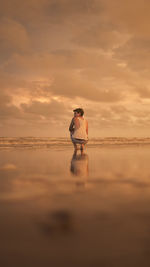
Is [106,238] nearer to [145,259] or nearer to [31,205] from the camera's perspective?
[145,259]

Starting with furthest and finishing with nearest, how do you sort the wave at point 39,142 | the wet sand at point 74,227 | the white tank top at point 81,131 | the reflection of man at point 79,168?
the wave at point 39,142 < the white tank top at point 81,131 < the reflection of man at point 79,168 < the wet sand at point 74,227

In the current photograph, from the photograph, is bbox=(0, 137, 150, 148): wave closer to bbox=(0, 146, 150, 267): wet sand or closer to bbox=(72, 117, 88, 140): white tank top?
bbox=(72, 117, 88, 140): white tank top

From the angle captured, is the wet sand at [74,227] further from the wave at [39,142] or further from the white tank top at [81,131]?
the wave at [39,142]

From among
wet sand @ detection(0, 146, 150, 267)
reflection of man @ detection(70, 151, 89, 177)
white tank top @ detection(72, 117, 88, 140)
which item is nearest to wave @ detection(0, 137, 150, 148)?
white tank top @ detection(72, 117, 88, 140)

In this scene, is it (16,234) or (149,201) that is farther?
(149,201)

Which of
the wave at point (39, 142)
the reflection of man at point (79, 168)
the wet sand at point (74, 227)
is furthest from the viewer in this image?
the wave at point (39, 142)

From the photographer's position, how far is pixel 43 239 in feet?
3.98

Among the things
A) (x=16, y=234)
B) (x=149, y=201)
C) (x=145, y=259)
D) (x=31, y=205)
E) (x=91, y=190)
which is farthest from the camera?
(x=91, y=190)

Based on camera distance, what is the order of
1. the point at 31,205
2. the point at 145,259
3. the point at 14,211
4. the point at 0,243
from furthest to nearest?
1. the point at 31,205
2. the point at 14,211
3. the point at 0,243
4. the point at 145,259

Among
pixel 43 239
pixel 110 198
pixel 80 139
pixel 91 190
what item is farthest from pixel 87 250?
pixel 80 139

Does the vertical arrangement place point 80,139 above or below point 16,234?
above

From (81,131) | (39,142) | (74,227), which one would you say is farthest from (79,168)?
(39,142)

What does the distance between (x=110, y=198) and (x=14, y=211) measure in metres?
0.91

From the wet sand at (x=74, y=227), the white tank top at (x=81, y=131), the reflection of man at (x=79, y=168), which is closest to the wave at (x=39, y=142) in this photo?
the white tank top at (x=81, y=131)
